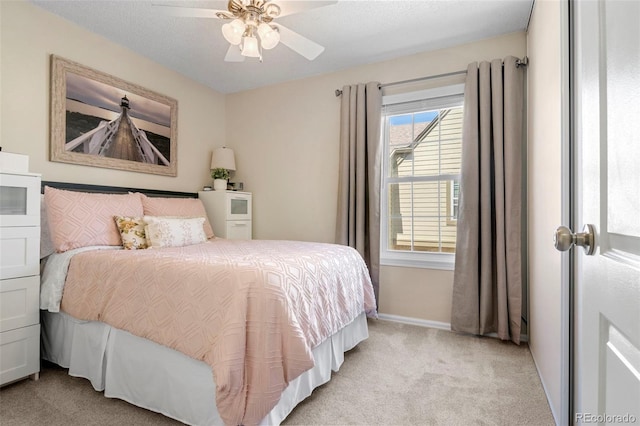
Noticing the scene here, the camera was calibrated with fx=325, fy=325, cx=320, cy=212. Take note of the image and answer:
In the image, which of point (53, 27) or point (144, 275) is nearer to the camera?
point (144, 275)

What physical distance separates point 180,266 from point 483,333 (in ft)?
8.07

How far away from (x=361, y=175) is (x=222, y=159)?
5.61 feet

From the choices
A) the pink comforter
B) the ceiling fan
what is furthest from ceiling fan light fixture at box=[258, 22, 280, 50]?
the pink comforter

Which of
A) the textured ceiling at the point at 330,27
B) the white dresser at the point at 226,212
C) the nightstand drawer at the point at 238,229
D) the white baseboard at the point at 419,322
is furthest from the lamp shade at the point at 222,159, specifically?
the white baseboard at the point at 419,322

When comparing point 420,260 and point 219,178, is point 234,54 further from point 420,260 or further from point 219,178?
point 420,260

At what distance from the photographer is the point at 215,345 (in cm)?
140

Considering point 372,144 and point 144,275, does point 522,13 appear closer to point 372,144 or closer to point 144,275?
point 372,144

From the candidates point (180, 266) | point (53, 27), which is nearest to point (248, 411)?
point (180, 266)

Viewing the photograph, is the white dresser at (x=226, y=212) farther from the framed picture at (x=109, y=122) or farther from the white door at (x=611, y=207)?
the white door at (x=611, y=207)

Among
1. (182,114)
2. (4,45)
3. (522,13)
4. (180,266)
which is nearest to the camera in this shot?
(180,266)

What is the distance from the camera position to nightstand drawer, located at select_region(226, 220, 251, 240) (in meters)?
3.58

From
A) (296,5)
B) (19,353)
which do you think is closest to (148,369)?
(19,353)

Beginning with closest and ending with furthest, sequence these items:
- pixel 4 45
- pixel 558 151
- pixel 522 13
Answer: pixel 558 151
pixel 4 45
pixel 522 13

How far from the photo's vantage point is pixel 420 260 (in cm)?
313
